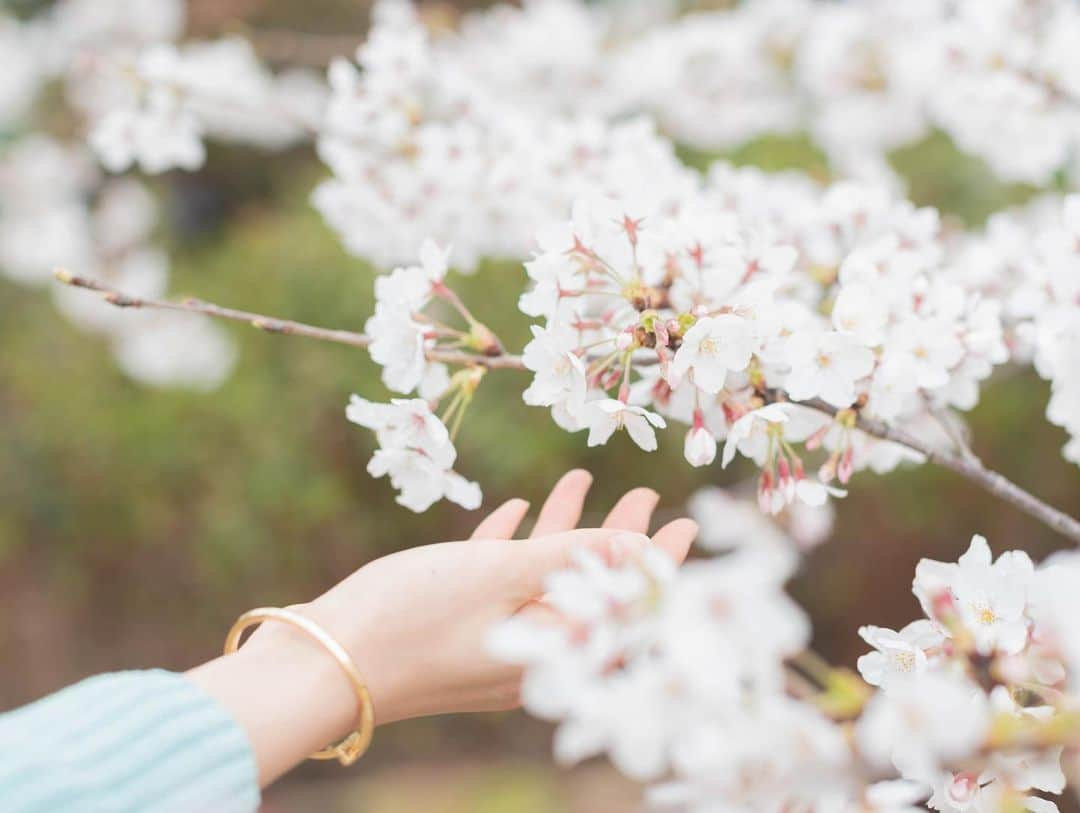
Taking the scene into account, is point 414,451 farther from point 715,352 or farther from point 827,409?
point 827,409

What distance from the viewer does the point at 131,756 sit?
2.84ft

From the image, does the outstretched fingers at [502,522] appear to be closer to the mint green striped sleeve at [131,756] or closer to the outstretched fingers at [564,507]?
the outstretched fingers at [564,507]

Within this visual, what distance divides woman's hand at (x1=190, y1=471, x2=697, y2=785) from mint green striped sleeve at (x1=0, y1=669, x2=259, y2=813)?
0.9 inches

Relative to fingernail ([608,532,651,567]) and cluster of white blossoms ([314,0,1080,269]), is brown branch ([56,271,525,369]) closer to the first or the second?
fingernail ([608,532,651,567])

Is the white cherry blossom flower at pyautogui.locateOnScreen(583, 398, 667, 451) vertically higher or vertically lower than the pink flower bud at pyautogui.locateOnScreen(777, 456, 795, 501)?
higher

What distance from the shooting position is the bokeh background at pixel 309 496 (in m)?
3.14

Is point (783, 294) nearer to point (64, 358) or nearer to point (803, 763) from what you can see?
point (803, 763)

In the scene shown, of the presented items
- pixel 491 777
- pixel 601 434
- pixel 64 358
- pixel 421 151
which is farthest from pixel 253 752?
pixel 64 358

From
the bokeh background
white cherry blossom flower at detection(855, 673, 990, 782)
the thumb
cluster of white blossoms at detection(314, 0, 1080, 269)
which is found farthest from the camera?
the bokeh background

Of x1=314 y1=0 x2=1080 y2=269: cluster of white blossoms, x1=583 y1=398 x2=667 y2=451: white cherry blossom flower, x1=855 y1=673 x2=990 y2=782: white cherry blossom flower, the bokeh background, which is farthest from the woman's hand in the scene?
the bokeh background

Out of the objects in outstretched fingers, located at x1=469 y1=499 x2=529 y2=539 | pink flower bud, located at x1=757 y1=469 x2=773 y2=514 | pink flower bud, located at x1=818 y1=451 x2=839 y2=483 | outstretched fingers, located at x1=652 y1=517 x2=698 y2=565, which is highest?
pink flower bud, located at x1=818 y1=451 x2=839 y2=483

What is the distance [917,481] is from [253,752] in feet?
8.54

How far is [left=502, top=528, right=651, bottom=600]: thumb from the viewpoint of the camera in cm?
95

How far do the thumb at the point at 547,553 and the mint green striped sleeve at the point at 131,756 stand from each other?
0.29 metres
